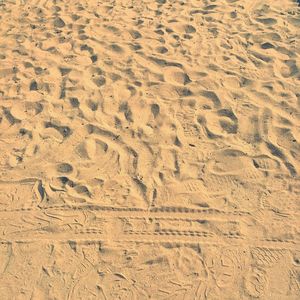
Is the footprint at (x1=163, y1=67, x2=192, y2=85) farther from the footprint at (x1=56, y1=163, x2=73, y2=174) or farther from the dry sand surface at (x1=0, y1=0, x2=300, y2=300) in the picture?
the footprint at (x1=56, y1=163, x2=73, y2=174)

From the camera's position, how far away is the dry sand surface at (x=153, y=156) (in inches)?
147

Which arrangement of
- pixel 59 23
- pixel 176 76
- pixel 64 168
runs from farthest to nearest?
pixel 59 23 < pixel 176 76 < pixel 64 168

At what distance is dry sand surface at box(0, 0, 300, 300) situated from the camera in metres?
3.74

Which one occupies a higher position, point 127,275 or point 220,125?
point 220,125

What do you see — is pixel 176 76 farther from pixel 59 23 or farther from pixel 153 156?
pixel 59 23

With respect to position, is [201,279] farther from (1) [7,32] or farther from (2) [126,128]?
(1) [7,32]

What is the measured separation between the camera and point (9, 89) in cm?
564

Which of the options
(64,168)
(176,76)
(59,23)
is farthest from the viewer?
(59,23)

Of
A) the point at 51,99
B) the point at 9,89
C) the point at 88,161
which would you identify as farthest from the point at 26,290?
the point at 9,89

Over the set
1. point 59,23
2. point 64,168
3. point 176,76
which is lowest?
point 64,168

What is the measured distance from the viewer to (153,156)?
15.1ft

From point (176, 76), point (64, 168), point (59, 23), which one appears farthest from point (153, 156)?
point (59, 23)

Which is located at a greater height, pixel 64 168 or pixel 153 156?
pixel 153 156

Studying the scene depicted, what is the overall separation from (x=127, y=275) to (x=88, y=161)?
141cm
